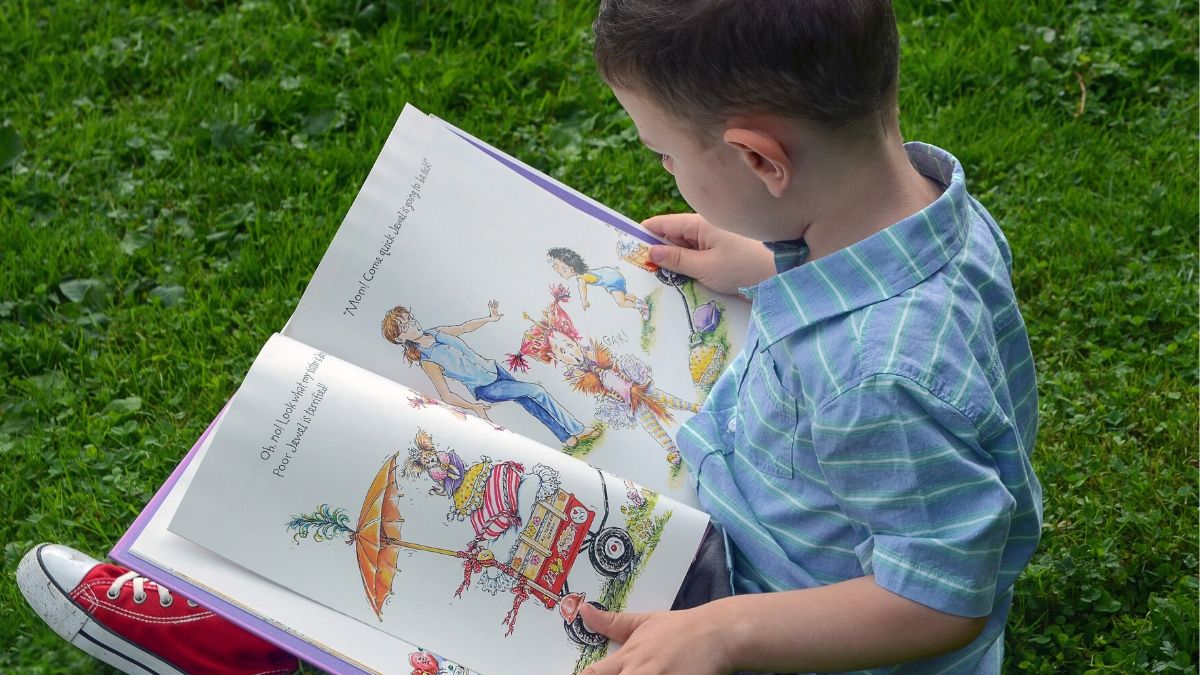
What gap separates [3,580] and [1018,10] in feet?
7.38

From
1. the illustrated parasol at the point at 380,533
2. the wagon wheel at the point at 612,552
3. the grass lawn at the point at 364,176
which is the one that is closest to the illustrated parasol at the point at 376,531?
the illustrated parasol at the point at 380,533

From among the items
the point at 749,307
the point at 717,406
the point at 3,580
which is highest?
the point at 749,307

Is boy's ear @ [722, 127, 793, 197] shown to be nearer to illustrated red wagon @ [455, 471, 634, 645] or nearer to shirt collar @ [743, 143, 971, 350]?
shirt collar @ [743, 143, 971, 350]

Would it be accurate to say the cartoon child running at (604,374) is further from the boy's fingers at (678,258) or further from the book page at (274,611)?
the book page at (274,611)

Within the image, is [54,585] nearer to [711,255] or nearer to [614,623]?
[614,623]

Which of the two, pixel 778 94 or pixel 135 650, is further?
pixel 135 650

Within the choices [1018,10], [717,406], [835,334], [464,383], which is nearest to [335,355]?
[464,383]

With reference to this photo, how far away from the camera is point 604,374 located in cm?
150

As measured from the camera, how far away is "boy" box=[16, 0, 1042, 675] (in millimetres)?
1093

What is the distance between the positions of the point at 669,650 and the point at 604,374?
1.35 ft

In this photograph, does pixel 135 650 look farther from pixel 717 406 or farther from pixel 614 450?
pixel 717 406

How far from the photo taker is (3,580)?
1.81 m

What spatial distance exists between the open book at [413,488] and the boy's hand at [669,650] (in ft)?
0.21

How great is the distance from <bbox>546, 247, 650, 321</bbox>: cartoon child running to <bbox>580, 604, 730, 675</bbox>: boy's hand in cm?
45
